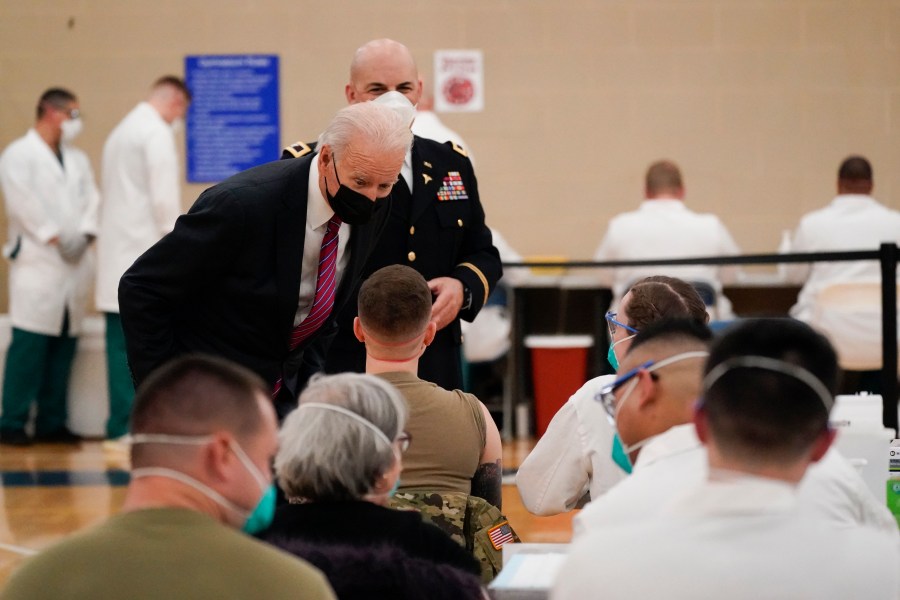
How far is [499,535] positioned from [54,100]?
4709mm

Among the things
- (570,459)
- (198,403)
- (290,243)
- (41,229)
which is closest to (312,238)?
(290,243)

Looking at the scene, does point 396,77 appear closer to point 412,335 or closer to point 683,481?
point 412,335

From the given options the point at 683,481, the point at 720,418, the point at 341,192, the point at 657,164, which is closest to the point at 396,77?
the point at 341,192

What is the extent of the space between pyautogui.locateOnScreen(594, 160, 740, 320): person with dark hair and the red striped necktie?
338 cm

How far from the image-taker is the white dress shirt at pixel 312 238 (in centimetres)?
251

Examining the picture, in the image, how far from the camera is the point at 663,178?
19.3 feet

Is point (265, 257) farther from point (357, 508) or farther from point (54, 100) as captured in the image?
point (54, 100)

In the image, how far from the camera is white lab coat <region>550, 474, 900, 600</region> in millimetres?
1211

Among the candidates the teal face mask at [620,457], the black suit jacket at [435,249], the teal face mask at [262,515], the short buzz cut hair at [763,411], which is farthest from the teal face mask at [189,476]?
→ the black suit jacket at [435,249]

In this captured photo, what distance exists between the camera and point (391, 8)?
6.93m

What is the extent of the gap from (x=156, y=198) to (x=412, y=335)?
383 cm

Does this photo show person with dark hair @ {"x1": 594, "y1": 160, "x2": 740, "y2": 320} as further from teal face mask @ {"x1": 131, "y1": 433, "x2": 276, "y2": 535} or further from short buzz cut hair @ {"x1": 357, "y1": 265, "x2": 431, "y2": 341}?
teal face mask @ {"x1": 131, "y1": 433, "x2": 276, "y2": 535}

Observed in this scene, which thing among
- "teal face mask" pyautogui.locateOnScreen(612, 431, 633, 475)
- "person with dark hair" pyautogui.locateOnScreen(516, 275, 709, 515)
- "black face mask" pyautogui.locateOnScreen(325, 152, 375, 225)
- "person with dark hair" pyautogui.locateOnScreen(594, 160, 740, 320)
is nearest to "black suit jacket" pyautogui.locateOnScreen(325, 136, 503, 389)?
"black face mask" pyautogui.locateOnScreen(325, 152, 375, 225)

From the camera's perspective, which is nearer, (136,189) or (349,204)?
(349,204)
